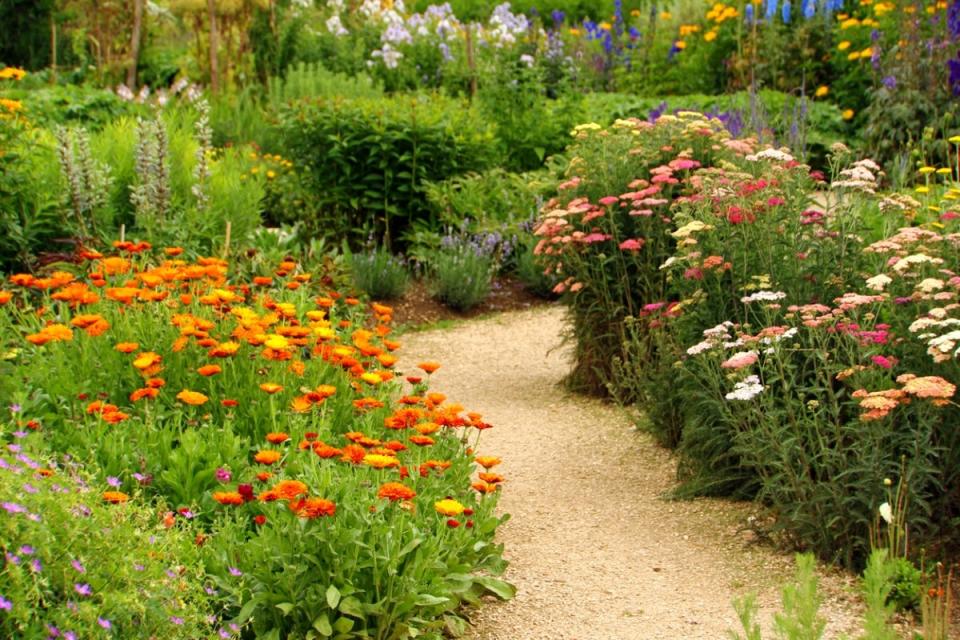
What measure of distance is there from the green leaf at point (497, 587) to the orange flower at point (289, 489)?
946 mm

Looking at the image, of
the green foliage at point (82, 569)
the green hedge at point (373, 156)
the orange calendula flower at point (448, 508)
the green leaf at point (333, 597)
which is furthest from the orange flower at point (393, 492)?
the green hedge at point (373, 156)

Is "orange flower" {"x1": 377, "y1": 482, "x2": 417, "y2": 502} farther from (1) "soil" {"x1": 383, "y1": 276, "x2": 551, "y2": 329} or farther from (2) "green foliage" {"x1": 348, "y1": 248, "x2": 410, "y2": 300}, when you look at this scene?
(2) "green foliage" {"x1": 348, "y1": 248, "x2": 410, "y2": 300}

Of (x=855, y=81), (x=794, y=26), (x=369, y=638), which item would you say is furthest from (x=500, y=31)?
(x=369, y=638)

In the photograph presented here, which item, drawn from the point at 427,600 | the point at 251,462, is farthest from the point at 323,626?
the point at 251,462

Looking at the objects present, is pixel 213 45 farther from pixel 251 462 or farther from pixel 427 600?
pixel 427 600

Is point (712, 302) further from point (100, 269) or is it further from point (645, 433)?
point (100, 269)

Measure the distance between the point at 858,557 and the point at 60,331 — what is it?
2885 mm

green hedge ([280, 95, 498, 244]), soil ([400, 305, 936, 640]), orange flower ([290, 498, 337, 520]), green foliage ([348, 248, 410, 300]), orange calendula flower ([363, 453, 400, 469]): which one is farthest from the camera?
green hedge ([280, 95, 498, 244])

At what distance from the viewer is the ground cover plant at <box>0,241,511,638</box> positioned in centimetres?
315

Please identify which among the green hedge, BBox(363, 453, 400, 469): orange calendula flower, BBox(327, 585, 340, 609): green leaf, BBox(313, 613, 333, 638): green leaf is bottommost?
BBox(313, 613, 333, 638): green leaf

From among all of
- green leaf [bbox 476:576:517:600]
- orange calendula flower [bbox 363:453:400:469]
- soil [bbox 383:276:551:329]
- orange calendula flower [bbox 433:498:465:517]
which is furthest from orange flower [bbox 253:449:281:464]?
soil [bbox 383:276:551:329]

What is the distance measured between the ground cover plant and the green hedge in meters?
3.85

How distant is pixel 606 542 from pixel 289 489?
1.71 m

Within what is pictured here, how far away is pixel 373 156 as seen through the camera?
8.86m
